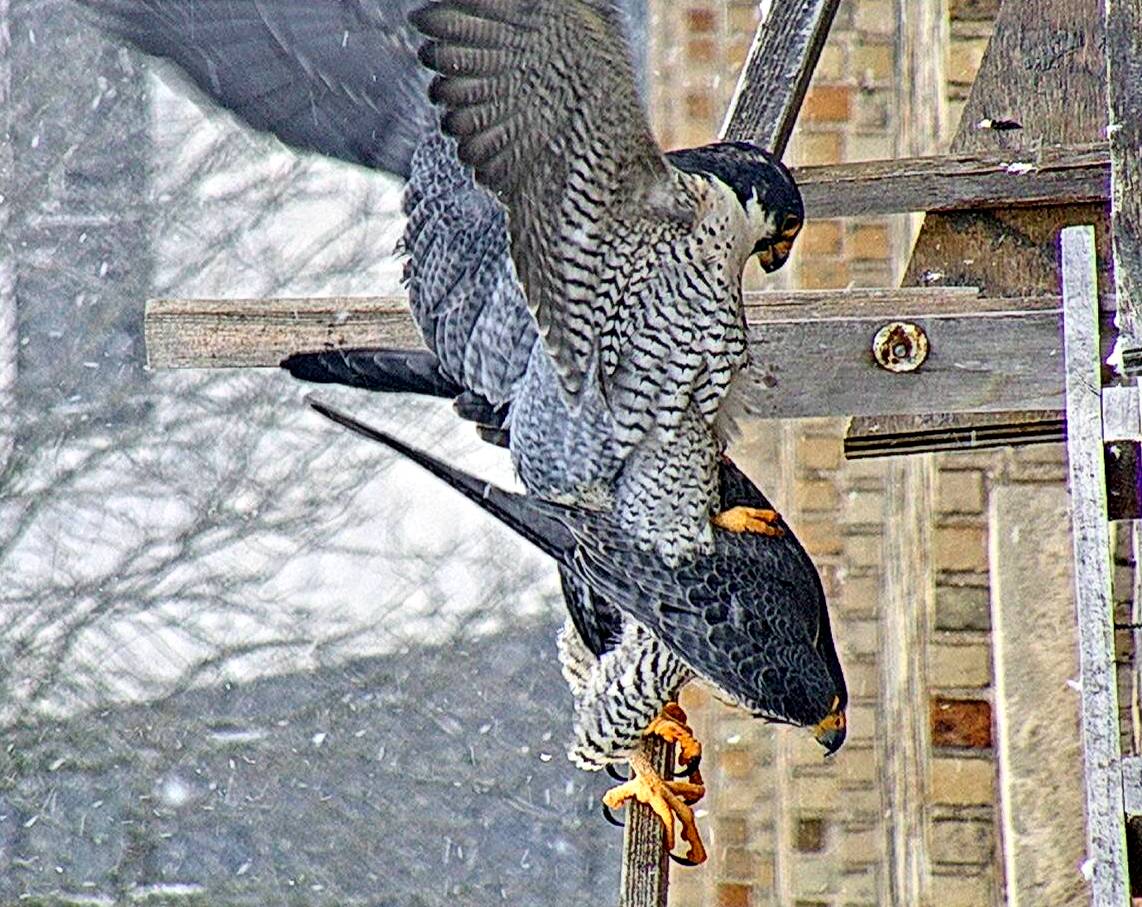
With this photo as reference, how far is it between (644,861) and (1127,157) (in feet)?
3.79

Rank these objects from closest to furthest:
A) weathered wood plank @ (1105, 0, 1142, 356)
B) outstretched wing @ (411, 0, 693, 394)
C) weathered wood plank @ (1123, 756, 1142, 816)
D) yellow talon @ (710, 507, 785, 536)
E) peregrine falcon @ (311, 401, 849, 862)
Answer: weathered wood plank @ (1123, 756, 1142, 816) < weathered wood plank @ (1105, 0, 1142, 356) < outstretched wing @ (411, 0, 693, 394) < peregrine falcon @ (311, 401, 849, 862) < yellow talon @ (710, 507, 785, 536)

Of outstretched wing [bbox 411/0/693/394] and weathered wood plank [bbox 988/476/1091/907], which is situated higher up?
outstretched wing [bbox 411/0/693/394]

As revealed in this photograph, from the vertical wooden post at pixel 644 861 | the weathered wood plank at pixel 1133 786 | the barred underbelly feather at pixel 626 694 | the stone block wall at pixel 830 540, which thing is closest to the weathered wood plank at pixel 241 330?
the barred underbelly feather at pixel 626 694

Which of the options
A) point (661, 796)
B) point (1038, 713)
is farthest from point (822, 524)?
point (661, 796)

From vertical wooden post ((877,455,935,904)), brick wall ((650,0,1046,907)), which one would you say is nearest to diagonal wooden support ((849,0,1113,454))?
vertical wooden post ((877,455,935,904))

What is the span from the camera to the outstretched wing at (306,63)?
8.62ft

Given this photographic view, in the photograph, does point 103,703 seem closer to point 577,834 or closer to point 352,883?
point 352,883

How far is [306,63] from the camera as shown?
8.75 feet

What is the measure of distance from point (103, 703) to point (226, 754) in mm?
381

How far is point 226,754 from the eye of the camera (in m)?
5.07

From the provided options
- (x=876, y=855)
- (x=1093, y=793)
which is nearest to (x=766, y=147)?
(x=1093, y=793)

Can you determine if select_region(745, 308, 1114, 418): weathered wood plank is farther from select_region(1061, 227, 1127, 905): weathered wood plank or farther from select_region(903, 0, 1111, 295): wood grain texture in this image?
select_region(903, 0, 1111, 295): wood grain texture

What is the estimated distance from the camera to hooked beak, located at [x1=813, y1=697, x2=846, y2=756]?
2.53 metres

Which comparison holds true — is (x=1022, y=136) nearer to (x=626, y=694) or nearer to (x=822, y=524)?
(x=626, y=694)
